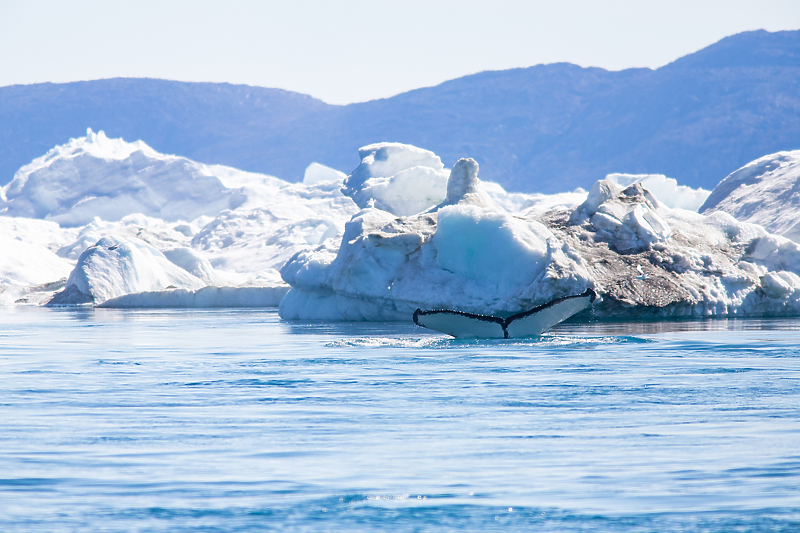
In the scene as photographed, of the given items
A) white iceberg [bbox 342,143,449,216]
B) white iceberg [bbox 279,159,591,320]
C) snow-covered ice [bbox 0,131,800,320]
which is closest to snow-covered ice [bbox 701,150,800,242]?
snow-covered ice [bbox 0,131,800,320]

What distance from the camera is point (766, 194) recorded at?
3644 centimetres

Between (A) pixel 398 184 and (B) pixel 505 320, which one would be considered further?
(A) pixel 398 184

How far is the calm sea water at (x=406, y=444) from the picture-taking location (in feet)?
12.2

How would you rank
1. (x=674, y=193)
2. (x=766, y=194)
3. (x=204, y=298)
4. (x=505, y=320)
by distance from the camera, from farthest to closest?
(x=674, y=193) → (x=766, y=194) → (x=204, y=298) → (x=505, y=320)

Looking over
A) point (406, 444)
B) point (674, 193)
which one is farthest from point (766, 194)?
point (406, 444)

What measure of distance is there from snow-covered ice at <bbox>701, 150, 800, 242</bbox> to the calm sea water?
86.6 ft

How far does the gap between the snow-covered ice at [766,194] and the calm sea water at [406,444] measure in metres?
26.4

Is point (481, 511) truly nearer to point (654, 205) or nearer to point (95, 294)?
point (654, 205)

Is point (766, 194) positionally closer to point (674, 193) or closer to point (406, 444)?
point (674, 193)

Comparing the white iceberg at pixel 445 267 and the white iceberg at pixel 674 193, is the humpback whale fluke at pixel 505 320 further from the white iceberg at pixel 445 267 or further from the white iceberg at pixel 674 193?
the white iceberg at pixel 674 193

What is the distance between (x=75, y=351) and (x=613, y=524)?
993 centimetres

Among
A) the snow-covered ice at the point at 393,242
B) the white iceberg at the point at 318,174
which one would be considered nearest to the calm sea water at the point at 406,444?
the snow-covered ice at the point at 393,242

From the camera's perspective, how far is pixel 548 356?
10.1 m

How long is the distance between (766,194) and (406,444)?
35.1 meters
